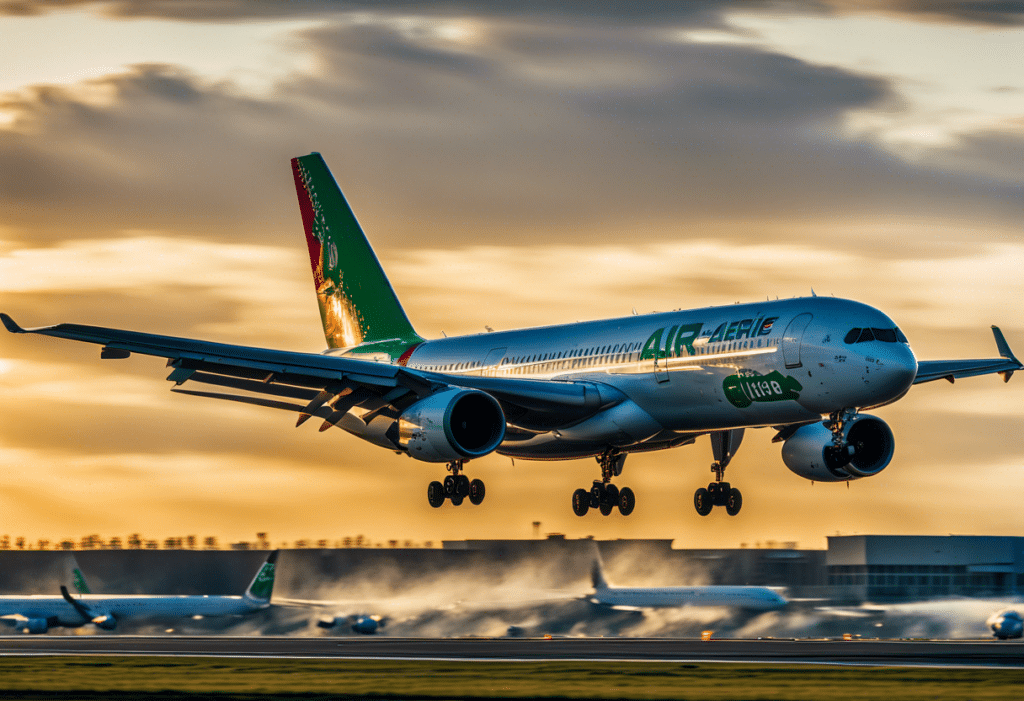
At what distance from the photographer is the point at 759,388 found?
45.2 meters

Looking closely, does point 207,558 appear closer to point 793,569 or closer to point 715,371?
point 793,569

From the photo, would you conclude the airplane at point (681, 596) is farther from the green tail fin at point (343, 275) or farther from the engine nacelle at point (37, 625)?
the green tail fin at point (343, 275)

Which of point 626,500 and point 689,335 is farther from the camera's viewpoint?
point 626,500

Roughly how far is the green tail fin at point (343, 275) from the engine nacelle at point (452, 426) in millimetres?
15614

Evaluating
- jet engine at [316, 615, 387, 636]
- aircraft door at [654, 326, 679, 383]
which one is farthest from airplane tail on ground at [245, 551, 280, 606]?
aircraft door at [654, 326, 679, 383]

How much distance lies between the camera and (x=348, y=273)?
6675 centimetres

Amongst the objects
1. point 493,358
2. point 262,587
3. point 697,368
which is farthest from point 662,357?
point 262,587

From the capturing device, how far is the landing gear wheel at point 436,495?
50.5 meters

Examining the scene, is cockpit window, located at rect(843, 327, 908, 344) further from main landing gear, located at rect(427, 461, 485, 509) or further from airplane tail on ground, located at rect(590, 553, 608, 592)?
airplane tail on ground, located at rect(590, 553, 608, 592)

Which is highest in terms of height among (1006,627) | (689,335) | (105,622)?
(689,335)

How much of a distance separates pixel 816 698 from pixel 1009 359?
20253 millimetres

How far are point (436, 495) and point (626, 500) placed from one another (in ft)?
29.5

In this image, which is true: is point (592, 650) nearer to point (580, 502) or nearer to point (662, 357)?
point (580, 502)

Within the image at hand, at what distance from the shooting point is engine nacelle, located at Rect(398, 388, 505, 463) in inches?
1811
